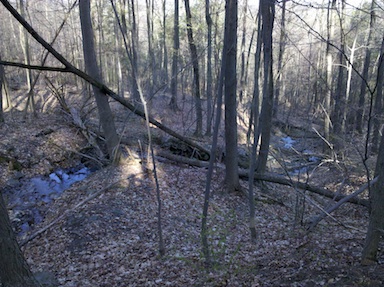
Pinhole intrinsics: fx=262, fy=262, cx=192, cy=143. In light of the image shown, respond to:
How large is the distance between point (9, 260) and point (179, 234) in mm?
3772

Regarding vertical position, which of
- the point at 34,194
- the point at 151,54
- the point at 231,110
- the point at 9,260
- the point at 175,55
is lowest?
the point at 34,194

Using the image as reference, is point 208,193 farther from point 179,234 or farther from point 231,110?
point 231,110

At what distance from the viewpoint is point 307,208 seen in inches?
334

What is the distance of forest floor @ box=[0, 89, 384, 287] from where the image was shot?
175 inches

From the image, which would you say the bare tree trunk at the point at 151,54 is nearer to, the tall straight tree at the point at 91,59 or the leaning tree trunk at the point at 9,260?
the tall straight tree at the point at 91,59

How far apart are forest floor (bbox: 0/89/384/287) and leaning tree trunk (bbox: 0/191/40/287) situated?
4.97 feet

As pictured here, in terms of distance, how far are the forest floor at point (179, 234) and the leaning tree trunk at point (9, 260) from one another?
4.97ft

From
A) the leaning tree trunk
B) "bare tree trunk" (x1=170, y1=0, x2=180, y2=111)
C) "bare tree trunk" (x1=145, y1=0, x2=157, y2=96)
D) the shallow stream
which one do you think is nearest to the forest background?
the leaning tree trunk

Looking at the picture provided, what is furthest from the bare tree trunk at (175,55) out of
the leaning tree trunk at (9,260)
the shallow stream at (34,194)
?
the leaning tree trunk at (9,260)

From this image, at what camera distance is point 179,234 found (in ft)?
20.9

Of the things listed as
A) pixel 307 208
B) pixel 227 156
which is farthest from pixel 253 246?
pixel 307 208

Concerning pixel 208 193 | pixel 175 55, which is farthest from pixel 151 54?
pixel 208 193

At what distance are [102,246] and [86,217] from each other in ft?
3.72

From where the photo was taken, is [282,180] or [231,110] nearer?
[231,110]
